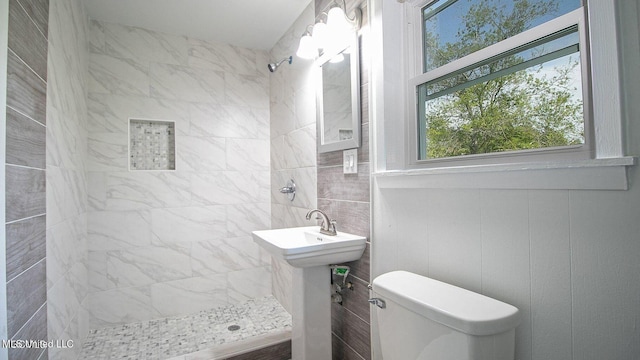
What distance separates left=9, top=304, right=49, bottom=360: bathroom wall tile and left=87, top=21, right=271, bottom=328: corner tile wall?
0.98 m

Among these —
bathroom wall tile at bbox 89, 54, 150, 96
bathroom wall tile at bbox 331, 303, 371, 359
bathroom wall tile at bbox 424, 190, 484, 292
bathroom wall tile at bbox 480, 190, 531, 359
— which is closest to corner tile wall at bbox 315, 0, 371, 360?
bathroom wall tile at bbox 331, 303, 371, 359

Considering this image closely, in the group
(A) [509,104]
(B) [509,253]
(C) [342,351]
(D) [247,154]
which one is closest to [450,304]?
(B) [509,253]

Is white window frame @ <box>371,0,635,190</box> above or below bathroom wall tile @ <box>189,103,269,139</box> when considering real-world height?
below

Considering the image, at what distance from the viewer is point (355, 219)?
151 centimetres

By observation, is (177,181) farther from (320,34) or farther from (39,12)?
(320,34)

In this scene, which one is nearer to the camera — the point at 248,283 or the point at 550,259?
the point at 550,259

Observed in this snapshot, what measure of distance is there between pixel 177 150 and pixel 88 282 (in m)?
1.16

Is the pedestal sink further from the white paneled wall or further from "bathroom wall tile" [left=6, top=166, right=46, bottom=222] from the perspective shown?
"bathroom wall tile" [left=6, top=166, right=46, bottom=222]

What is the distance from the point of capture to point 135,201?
2.22 m

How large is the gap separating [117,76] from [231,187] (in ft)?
→ 3.99

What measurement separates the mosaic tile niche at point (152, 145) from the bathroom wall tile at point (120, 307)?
98cm

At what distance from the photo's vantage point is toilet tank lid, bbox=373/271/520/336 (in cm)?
72

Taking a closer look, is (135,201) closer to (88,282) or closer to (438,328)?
(88,282)

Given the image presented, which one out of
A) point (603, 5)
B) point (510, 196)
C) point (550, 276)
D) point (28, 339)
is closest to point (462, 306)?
point (550, 276)
